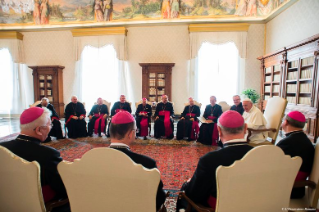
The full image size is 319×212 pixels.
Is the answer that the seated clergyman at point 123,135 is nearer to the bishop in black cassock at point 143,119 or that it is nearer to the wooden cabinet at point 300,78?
the bishop in black cassock at point 143,119

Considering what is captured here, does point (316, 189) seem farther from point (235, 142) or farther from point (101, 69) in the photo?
point (101, 69)

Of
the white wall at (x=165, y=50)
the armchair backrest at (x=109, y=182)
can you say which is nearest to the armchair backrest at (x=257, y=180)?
the armchair backrest at (x=109, y=182)

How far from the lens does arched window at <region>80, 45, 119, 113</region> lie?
9.84m

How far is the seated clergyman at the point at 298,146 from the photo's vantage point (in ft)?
5.98

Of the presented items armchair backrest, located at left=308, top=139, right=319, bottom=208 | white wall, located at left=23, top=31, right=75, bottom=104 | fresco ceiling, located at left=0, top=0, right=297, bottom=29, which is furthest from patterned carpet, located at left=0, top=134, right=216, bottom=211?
fresco ceiling, located at left=0, top=0, right=297, bottom=29

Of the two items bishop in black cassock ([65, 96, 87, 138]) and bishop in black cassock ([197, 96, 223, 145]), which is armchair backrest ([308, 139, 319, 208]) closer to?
bishop in black cassock ([197, 96, 223, 145])

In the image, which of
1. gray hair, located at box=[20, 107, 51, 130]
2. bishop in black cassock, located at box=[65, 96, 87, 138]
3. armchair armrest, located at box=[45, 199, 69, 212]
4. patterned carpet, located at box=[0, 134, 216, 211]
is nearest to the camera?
armchair armrest, located at box=[45, 199, 69, 212]

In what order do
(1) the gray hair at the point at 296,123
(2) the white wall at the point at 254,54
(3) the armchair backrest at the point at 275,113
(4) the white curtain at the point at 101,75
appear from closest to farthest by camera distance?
(1) the gray hair at the point at 296,123
(3) the armchair backrest at the point at 275,113
(2) the white wall at the point at 254,54
(4) the white curtain at the point at 101,75

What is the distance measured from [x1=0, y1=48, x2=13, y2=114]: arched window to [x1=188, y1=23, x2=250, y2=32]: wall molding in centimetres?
990

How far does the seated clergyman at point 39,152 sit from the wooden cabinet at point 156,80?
7.51 m

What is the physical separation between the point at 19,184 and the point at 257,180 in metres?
1.65

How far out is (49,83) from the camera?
10.0 metres

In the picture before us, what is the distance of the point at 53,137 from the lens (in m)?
6.42

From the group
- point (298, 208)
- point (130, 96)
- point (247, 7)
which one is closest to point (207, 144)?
point (298, 208)
